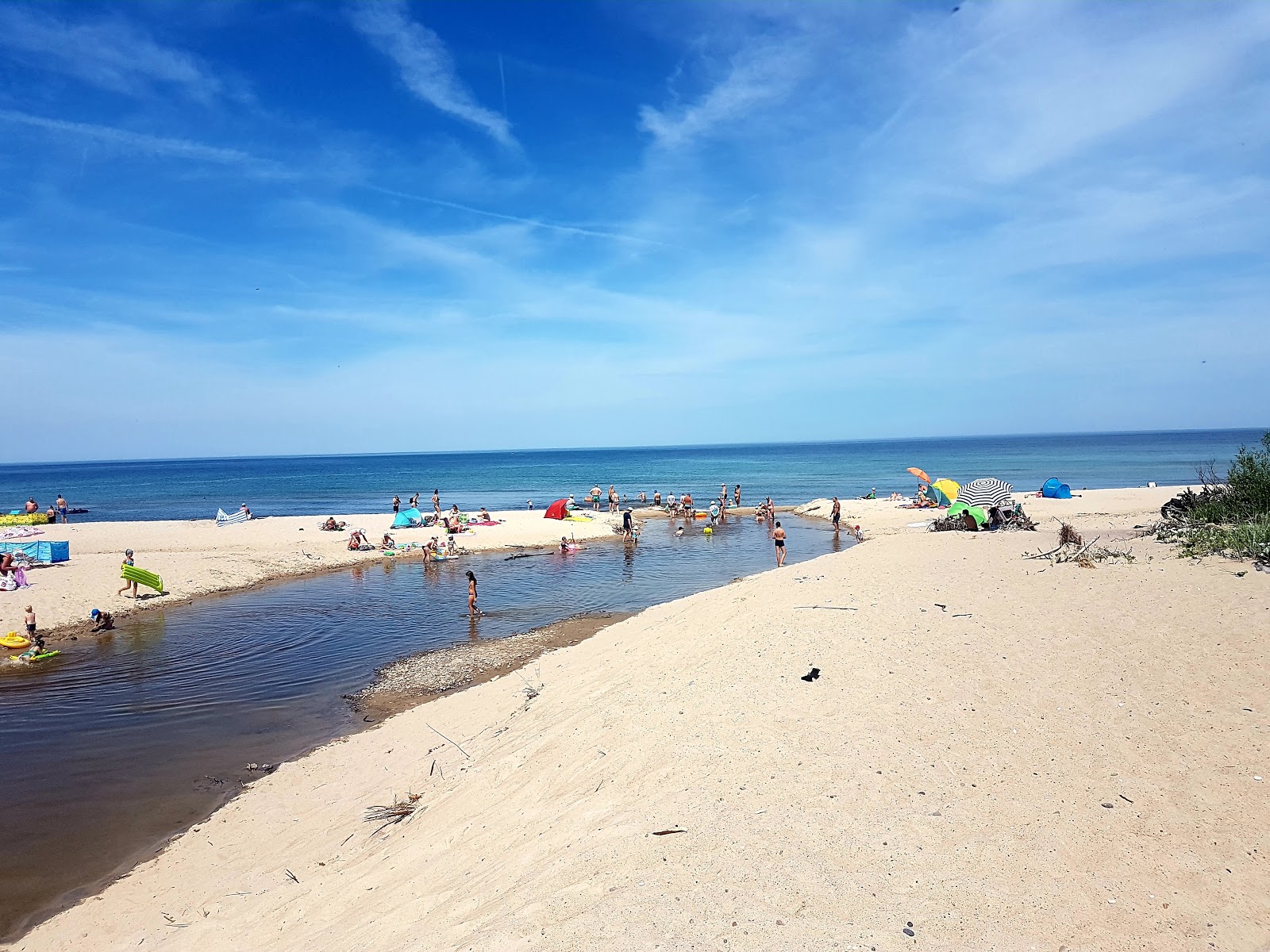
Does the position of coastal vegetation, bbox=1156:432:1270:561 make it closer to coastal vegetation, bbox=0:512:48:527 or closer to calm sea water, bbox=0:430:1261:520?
→ calm sea water, bbox=0:430:1261:520

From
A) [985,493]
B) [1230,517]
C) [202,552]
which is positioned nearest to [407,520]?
[202,552]

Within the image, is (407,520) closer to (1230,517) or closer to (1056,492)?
(1230,517)

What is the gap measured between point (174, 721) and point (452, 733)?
593 centimetres

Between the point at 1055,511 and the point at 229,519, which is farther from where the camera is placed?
the point at 229,519

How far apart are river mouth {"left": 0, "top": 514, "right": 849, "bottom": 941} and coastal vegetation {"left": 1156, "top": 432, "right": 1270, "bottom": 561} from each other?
12.0m

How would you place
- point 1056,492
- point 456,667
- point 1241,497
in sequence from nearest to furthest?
point 456,667, point 1241,497, point 1056,492

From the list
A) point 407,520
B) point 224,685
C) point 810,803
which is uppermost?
point 810,803

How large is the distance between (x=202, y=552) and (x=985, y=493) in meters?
32.7

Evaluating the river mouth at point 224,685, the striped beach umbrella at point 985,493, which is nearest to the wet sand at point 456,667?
the river mouth at point 224,685

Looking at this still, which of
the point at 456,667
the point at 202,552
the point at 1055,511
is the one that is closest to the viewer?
the point at 456,667

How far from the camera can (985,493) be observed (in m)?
25.7

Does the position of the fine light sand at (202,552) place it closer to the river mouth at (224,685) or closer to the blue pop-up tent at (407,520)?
the blue pop-up tent at (407,520)

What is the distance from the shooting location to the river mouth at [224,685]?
27.8ft

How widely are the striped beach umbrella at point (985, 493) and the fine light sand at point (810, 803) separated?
49.0ft
